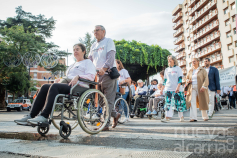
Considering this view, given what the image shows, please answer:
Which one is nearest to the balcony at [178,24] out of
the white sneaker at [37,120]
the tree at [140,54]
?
the tree at [140,54]

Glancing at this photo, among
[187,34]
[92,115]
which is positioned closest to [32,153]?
[92,115]

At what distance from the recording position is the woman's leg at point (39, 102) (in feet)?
10.5

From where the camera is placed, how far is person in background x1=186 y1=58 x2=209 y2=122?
21.4ft

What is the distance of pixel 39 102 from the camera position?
3.25m

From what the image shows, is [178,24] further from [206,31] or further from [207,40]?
[207,40]

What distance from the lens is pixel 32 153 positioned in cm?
210

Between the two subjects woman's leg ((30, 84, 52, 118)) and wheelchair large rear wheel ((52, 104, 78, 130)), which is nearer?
woman's leg ((30, 84, 52, 118))

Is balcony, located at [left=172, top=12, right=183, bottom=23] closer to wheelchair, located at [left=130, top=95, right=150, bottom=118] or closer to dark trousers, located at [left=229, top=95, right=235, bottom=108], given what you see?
dark trousers, located at [left=229, top=95, right=235, bottom=108]

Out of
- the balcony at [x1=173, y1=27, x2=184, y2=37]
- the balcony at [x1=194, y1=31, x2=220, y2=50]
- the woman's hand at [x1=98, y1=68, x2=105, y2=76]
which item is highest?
the balcony at [x1=173, y1=27, x2=184, y2=37]

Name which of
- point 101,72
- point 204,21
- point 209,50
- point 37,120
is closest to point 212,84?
point 101,72

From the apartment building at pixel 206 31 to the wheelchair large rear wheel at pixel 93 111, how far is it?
4019 centimetres

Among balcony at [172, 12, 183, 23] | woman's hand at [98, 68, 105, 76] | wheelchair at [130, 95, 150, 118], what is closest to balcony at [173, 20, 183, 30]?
balcony at [172, 12, 183, 23]

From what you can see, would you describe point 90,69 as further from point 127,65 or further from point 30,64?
point 127,65

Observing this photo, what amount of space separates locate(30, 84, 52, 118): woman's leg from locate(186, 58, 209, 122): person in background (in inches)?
176
